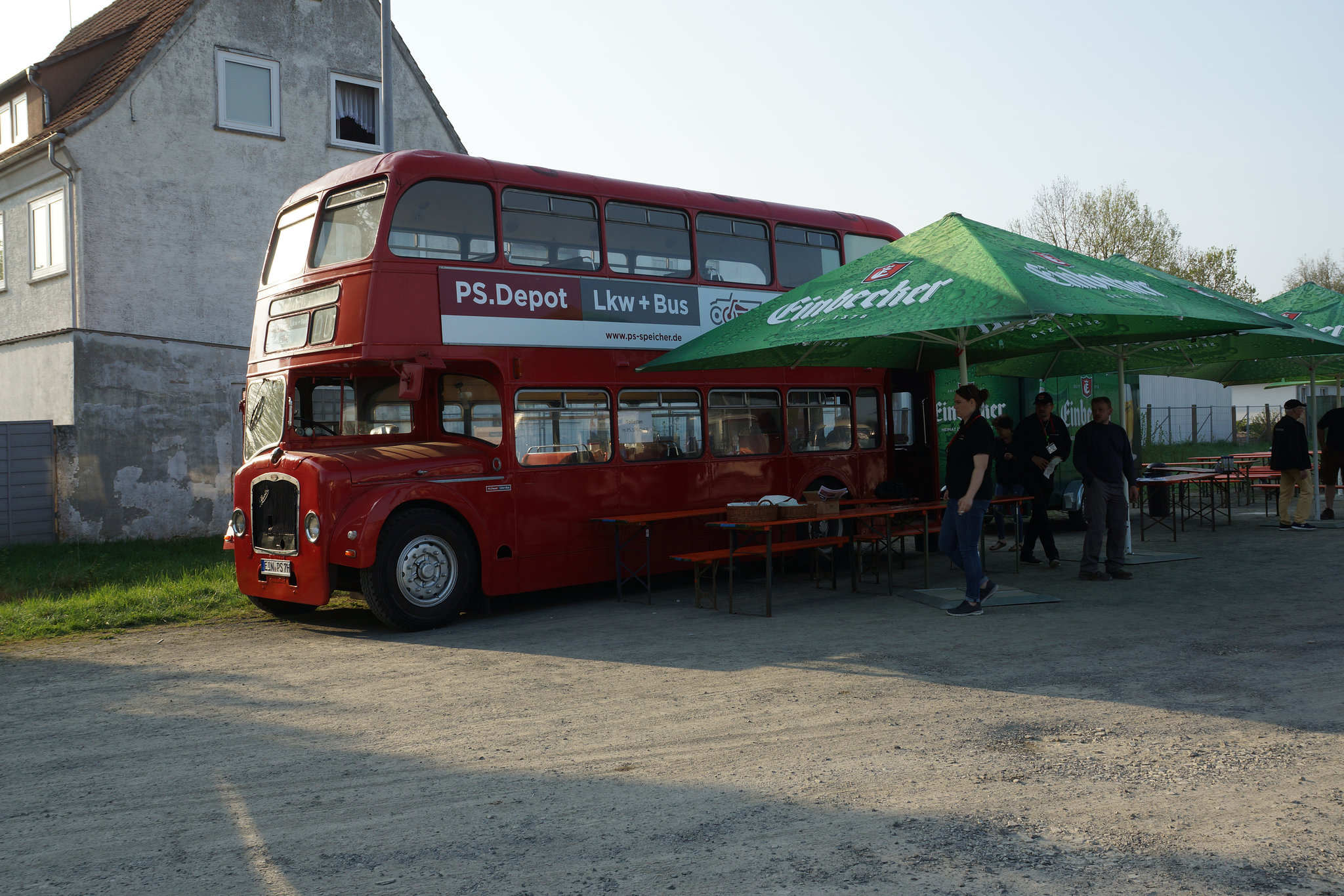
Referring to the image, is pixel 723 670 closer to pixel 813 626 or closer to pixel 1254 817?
pixel 813 626

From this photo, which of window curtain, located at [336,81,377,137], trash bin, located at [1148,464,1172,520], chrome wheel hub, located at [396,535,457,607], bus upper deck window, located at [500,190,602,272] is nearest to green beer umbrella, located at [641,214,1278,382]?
bus upper deck window, located at [500,190,602,272]

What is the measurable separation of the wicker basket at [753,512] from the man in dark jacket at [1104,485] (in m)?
2.95

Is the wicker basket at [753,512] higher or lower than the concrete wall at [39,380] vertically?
lower

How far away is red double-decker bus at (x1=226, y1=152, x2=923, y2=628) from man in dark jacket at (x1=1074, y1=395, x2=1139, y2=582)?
11.8ft

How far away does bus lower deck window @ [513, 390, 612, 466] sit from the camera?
404 inches

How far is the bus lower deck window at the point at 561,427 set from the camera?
10.3 meters

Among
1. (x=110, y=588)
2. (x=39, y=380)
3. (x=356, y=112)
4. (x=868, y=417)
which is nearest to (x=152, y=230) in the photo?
(x=39, y=380)

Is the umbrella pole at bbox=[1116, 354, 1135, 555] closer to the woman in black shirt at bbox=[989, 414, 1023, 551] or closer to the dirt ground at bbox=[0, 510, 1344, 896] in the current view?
the woman in black shirt at bbox=[989, 414, 1023, 551]

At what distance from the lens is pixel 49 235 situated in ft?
57.9

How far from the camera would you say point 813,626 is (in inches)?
348

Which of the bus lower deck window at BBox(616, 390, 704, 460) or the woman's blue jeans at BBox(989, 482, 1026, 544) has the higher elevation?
the bus lower deck window at BBox(616, 390, 704, 460)

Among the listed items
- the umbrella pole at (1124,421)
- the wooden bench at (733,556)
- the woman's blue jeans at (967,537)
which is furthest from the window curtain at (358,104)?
the woman's blue jeans at (967,537)

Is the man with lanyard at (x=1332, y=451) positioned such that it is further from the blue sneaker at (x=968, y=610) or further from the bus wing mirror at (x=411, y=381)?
the bus wing mirror at (x=411, y=381)

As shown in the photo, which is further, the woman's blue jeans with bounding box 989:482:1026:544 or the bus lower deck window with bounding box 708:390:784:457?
the woman's blue jeans with bounding box 989:482:1026:544
